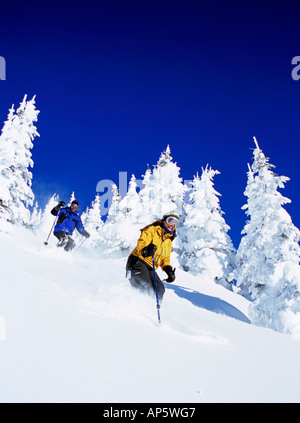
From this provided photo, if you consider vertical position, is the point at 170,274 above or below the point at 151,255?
below

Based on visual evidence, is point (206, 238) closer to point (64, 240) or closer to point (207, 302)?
point (207, 302)

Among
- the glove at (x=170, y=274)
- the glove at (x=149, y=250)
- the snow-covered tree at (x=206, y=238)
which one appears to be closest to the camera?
the glove at (x=149, y=250)

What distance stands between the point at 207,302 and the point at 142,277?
1061 cm

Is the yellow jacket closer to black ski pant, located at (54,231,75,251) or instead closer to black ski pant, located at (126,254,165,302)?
black ski pant, located at (126,254,165,302)

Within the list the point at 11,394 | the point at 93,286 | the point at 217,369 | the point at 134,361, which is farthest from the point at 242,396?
the point at 93,286

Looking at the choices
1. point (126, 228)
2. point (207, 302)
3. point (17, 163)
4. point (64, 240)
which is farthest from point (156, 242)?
point (126, 228)

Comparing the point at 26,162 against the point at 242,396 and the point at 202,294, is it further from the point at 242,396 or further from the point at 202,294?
the point at 242,396

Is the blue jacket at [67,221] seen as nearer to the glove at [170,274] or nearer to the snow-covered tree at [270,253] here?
the glove at [170,274]

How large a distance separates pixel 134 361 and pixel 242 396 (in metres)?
1.05

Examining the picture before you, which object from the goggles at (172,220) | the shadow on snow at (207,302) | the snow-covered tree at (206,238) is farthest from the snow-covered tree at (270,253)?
the goggles at (172,220)

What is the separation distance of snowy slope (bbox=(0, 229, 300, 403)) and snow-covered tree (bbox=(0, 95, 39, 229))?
16559mm

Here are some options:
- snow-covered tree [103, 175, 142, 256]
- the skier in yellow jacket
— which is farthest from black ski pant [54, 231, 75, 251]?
snow-covered tree [103, 175, 142, 256]

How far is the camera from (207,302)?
49.5ft

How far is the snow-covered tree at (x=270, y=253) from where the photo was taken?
12.7 meters
